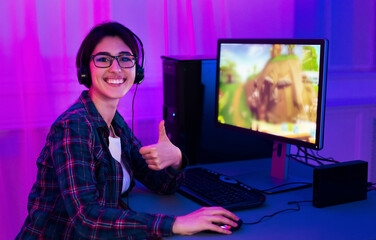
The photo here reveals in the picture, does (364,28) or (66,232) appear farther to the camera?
(364,28)

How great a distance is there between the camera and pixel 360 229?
1169 mm

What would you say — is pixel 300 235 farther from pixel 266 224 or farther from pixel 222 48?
pixel 222 48

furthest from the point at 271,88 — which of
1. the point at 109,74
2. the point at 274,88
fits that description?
the point at 109,74

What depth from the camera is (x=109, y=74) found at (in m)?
1.43

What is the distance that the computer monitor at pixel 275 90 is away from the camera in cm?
141

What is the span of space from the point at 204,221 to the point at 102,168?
0.36 metres

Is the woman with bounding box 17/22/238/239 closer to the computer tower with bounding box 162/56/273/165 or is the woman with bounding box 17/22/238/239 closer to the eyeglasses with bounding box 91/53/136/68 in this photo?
the eyeglasses with bounding box 91/53/136/68

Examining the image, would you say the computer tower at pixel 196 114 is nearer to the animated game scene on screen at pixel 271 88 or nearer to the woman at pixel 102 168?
the animated game scene on screen at pixel 271 88

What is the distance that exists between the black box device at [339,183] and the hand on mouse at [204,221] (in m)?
0.29

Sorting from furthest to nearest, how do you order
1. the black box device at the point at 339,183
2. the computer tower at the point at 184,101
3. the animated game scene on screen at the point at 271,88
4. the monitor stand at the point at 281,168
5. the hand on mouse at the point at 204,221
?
the computer tower at the point at 184,101 → the monitor stand at the point at 281,168 → the animated game scene on screen at the point at 271,88 → the black box device at the point at 339,183 → the hand on mouse at the point at 204,221

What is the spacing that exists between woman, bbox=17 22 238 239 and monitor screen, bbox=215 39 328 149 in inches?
13.9

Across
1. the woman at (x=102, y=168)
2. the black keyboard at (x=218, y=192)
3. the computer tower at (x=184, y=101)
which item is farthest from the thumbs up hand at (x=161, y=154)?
the computer tower at (x=184, y=101)

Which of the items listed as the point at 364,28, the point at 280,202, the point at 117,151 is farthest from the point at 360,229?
the point at 364,28

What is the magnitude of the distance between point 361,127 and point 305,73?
5.12ft
